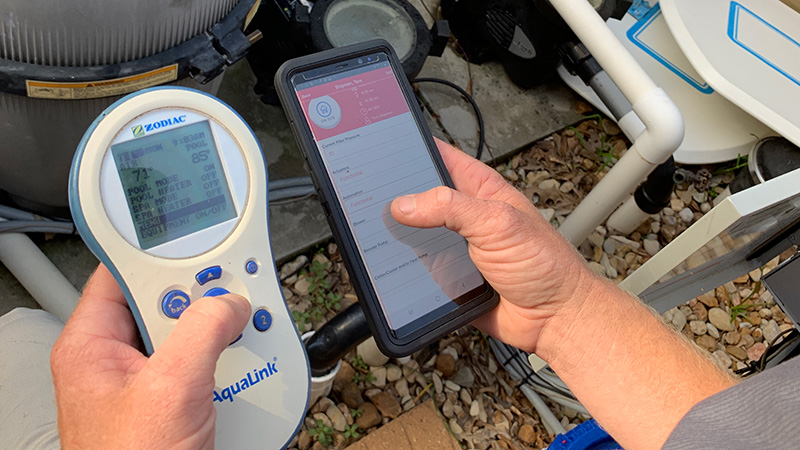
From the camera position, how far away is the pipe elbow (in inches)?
39.1

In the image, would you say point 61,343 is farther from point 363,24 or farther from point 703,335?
point 703,335

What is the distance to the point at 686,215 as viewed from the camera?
1729mm

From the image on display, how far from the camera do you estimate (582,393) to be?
811 millimetres

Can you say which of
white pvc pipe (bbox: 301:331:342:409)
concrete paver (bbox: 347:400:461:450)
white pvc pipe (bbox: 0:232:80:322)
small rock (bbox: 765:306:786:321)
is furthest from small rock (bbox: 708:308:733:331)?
white pvc pipe (bbox: 0:232:80:322)

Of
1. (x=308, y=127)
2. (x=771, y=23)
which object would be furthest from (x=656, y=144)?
(x=771, y=23)

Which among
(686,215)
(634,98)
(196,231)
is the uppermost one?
(634,98)

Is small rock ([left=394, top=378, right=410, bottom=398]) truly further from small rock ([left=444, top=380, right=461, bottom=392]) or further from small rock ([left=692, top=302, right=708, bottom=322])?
small rock ([left=692, top=302, right=708, bottom=322])

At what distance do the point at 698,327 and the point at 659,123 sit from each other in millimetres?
817

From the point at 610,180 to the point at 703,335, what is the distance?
2.31ft

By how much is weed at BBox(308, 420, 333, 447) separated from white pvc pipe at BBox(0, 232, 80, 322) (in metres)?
0.52

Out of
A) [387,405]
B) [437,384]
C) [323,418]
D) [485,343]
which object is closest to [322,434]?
[323,418]

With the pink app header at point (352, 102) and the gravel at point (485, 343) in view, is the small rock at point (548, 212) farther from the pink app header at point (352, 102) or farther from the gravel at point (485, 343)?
the pink app header at point (352, 102)

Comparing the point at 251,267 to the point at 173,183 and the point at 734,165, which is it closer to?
the point at 173,183

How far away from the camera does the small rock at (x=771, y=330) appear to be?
1586 millimetres
